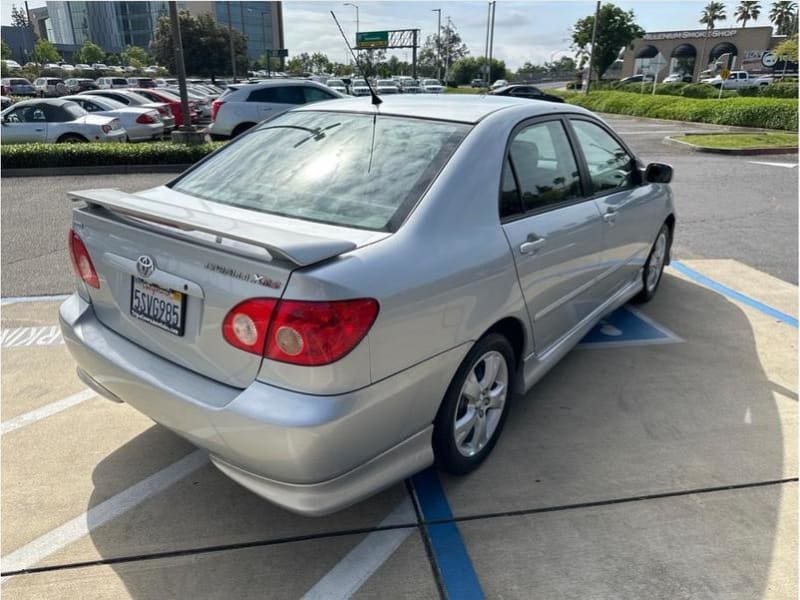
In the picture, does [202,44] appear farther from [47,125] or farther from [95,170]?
[95,170]

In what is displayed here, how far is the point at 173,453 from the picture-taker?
3045 millimetres

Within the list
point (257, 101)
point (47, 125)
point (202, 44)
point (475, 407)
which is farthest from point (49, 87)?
point (475, 407)

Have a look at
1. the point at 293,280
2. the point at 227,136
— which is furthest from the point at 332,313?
the point at 227,136

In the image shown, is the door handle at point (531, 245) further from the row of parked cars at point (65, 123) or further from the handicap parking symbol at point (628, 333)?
the row of parked cars at point (65, 123)

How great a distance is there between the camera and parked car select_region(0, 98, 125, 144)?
43.7 feet

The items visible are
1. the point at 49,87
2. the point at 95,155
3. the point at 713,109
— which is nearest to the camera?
the point at 95,155

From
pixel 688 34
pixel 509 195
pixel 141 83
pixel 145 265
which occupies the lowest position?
pixel 141 83

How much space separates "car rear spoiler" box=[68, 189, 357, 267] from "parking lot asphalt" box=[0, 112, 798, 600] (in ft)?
4.13

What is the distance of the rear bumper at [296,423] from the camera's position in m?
2.01

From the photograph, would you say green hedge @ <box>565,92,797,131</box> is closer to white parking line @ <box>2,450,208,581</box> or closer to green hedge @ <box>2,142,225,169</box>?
green hedge @ <box>2,142,225,169</box>

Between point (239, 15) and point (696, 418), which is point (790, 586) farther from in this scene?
point (239, 15)

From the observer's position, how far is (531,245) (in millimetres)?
2879

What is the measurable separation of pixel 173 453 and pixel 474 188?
1.98m

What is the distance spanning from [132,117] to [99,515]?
14.5 meters
